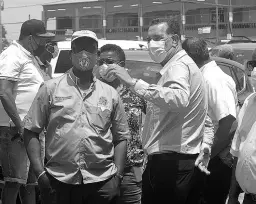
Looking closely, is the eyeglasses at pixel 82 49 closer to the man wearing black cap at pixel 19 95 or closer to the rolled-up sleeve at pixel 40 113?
the rolled-up sleeve at pixel 40 113

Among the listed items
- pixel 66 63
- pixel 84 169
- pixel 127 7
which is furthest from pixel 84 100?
pixel 127 7

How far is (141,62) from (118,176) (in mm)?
3735

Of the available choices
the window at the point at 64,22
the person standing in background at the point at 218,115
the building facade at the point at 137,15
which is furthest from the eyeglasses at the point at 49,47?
the window at the point at 64,22

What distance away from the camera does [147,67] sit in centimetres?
759

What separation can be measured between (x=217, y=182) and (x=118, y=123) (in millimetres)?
1705

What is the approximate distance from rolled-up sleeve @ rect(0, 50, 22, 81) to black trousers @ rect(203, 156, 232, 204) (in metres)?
2.08

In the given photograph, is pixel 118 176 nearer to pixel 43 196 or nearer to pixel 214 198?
pixel 43 196

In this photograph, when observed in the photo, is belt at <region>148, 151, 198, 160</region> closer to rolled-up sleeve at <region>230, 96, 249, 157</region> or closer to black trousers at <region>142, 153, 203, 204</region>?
black trousers at <region>142, 153, 203, 204</region>

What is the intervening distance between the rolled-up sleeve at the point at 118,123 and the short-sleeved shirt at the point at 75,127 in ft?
0.13

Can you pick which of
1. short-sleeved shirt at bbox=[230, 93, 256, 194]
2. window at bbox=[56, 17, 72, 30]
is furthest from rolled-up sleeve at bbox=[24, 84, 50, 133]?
window at bbox=[56, 17, 72, 30]

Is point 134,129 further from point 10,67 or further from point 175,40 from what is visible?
point 10,67

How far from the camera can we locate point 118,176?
414 centimetres

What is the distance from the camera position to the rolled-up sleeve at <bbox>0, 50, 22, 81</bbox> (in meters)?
5.58

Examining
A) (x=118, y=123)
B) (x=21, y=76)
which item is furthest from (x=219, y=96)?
(x=21, y=76)
